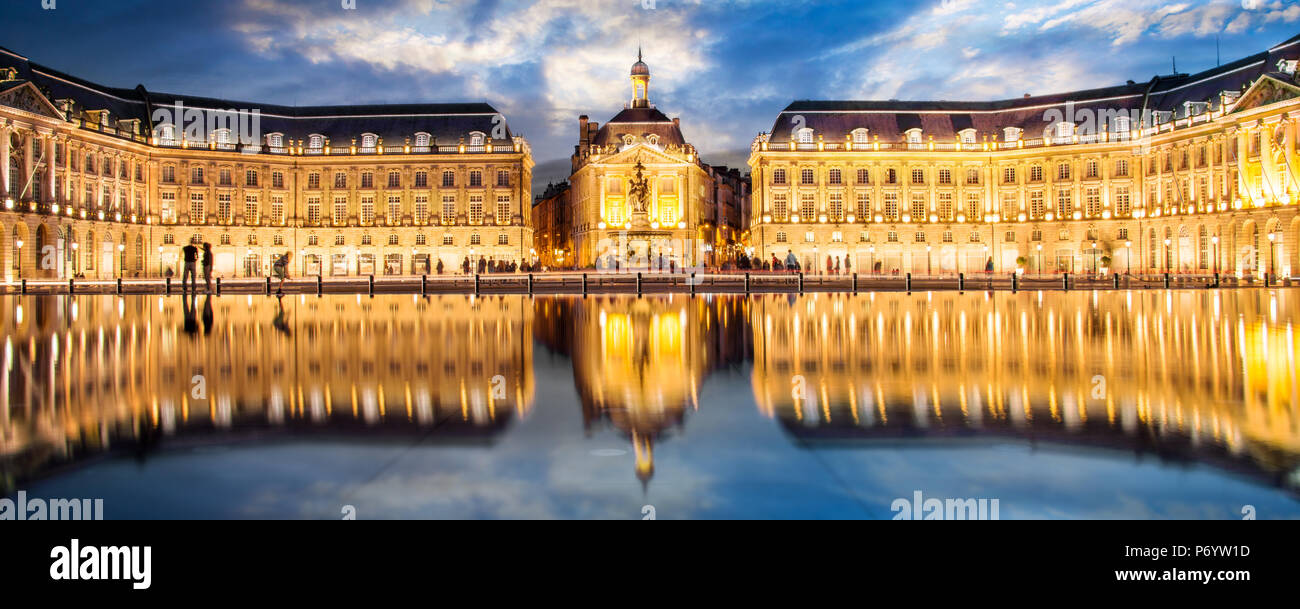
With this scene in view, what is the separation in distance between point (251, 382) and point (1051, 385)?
22.0 feet

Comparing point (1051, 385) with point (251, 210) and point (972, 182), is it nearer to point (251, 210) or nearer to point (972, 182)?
point (972, 182)

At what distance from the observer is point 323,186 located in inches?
3263

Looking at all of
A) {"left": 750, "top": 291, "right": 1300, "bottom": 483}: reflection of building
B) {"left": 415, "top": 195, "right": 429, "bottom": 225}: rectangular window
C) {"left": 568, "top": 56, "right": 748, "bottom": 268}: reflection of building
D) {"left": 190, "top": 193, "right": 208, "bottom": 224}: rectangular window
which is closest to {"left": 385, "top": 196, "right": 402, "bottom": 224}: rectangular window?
{"left": 415, "top": 195, "right": 429, "bottom": 225}: rectangular window

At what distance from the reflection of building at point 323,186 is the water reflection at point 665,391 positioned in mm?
70243

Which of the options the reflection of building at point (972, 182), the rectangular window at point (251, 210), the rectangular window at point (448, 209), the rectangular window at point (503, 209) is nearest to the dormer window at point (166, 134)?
the rectangular window at point (251, 210)

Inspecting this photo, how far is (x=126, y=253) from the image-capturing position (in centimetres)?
7381

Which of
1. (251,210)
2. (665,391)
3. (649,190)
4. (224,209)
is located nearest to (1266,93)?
(649,190)

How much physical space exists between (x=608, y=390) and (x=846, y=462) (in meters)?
2.94

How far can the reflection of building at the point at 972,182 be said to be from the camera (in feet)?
255

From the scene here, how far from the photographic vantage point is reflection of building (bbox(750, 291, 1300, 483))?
16.5 feet

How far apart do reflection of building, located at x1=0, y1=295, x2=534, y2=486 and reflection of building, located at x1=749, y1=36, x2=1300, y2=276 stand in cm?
6892

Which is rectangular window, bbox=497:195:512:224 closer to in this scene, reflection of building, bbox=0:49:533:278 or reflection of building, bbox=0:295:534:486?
reflection of building, bbox=0:49:533:278

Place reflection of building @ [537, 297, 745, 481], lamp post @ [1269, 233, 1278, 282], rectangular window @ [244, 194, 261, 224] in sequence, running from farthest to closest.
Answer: rectangular window @ [244, 194, 261, 224] < lamp post @ [1269, 233, 1278, 282] < reflection of building @ [537, 297, 745, 481]
